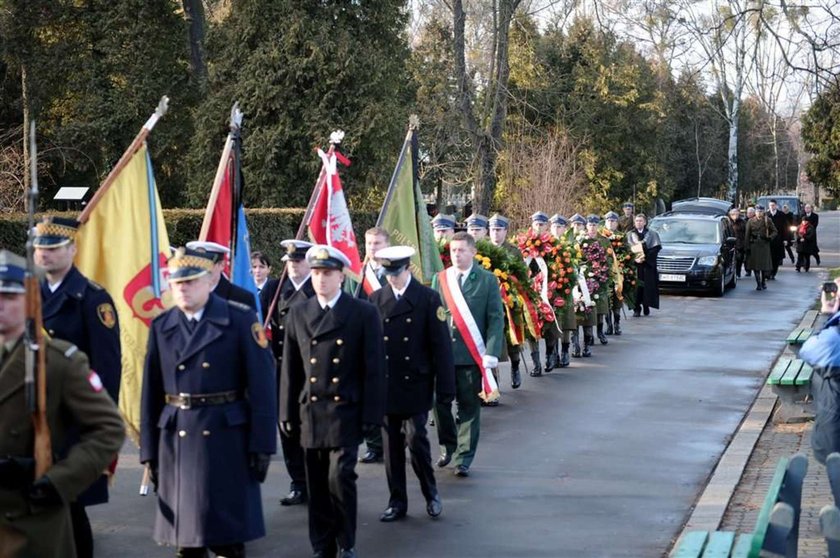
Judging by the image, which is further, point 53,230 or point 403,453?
point 403,453

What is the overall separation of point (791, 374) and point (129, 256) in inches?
274

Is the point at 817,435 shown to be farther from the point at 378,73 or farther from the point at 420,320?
the point at 378,73

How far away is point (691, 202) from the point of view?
163 ft

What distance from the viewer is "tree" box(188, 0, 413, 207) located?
31.1m

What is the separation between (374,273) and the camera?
11.1 meters

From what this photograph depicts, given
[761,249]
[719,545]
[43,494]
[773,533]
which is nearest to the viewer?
[43,494]

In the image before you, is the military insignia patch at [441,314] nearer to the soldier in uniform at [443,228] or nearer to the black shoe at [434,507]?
the black shoe at [434,507]

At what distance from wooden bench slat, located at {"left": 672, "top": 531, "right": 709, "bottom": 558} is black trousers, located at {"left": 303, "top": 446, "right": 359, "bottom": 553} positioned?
6.22ft

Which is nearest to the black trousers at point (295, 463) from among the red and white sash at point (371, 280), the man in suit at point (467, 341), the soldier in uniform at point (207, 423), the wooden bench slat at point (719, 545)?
the man in suit at point (467, 341)

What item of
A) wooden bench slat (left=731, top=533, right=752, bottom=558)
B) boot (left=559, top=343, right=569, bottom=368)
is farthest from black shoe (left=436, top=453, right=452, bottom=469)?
boot (left=559, top=343, right=569, bottom=368)

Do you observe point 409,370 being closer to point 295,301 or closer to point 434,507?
point 434,507

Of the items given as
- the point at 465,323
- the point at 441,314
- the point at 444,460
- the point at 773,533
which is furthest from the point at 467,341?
the point at 773,533

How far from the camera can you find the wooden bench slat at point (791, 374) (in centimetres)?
1222

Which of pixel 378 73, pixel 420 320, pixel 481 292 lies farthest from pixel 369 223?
pixel 420 320
